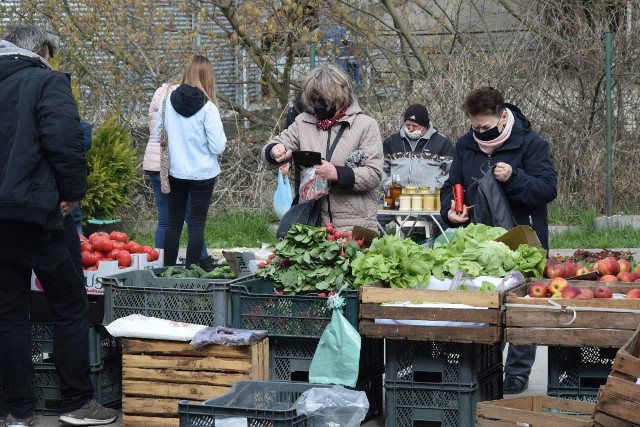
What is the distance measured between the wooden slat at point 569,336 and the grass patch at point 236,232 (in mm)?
7536

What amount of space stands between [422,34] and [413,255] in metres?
10.9

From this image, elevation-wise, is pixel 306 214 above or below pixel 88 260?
above

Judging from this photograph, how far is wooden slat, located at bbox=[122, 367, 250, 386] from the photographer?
19.8ft

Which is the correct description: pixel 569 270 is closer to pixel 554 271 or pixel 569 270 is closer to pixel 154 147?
pixel 554 271

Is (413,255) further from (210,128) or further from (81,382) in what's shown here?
(210,128)

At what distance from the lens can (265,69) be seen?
1552 centimetres

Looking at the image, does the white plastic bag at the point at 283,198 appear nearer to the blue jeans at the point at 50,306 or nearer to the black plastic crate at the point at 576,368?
the blue jeans at the point at 50,306

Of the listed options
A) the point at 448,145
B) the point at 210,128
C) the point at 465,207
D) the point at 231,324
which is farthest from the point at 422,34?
the point at 231,324

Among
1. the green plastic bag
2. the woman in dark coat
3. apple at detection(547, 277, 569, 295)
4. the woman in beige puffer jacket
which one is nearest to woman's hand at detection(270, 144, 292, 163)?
the woman in beige puffer jacket

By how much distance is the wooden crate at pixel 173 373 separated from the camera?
237 inches

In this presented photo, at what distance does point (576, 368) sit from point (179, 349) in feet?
6.90

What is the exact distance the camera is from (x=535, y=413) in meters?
4.99

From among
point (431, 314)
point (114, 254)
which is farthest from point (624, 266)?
point (114, 254)

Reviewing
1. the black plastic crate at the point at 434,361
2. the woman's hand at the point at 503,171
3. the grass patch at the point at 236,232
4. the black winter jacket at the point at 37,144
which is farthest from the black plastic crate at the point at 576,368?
the grass patch at the point at 236,232
